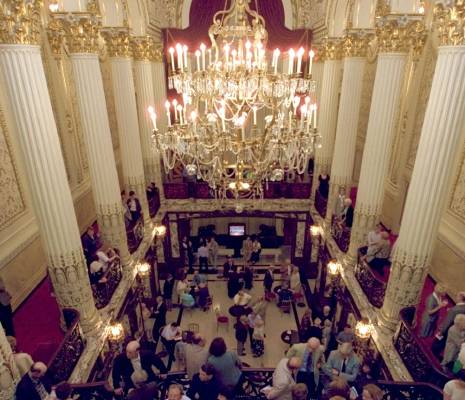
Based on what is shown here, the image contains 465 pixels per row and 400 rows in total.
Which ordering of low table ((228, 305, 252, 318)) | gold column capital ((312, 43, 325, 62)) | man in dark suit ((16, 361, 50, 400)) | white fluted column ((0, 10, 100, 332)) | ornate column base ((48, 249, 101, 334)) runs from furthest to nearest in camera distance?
gold column capital ((312, 43, 325, 62)) < low table ((228, 305, 252, 318)) < ornate column base ((48, 249, 101, 334)) < white fluted column ((0, 10, 100, 332)) < man in dark suit ((16, 361, 50, 400))

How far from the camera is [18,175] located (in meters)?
7.64

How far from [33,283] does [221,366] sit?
522cm

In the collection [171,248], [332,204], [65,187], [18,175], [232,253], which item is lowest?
[232,253]

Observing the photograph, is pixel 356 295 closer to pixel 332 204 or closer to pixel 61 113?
pixel 332 204

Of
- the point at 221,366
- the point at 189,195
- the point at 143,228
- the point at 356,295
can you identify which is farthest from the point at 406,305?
the point at 189,195

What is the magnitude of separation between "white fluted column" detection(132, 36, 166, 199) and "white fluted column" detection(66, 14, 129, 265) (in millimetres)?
2302

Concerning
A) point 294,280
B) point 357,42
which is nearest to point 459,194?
point 357,42

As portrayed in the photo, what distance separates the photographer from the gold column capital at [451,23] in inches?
157

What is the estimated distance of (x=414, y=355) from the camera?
4.88 m

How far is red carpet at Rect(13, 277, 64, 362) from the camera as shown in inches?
224

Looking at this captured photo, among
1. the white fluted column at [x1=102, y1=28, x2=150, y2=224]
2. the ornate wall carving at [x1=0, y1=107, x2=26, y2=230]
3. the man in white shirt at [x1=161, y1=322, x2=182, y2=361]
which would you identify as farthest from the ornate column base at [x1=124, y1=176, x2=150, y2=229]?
the man in white shirt at [x1=161, y1=322, x2=182, y2=361]

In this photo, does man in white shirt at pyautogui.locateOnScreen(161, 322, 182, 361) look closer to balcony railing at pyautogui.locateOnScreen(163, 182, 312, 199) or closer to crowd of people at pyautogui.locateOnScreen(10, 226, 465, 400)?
crowd of people at pyautogui.locateOnScreen(10, 226, 465, 400)

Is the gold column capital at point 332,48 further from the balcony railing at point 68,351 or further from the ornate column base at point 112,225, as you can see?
the balcony railing at point 68,351

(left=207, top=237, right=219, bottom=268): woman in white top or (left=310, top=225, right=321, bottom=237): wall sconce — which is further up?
(left=310, top=225, right=321, bottom=237): wall sconce
